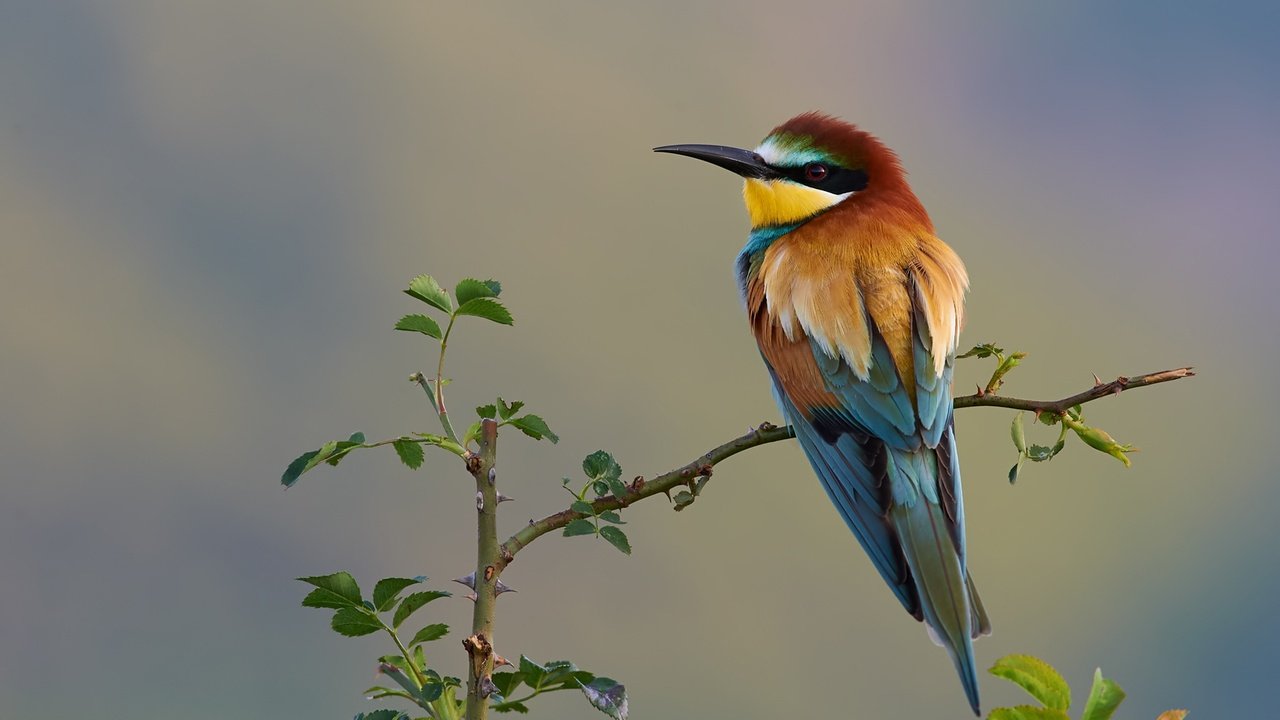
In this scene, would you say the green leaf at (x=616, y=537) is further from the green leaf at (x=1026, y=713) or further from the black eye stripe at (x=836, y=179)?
the black eye stripe at (x=836, y=179)

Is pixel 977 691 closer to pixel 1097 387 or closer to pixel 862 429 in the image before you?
pixel 1097 387

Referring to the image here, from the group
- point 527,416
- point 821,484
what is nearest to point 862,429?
point 821,484

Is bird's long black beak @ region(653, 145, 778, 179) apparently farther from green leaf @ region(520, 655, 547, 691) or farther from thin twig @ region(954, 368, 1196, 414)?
green leaf @ region(520, 655, 547, 691)

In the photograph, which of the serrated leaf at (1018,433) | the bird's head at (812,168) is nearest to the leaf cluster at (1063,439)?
the serrated leaf at (1018,433)

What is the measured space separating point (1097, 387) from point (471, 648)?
669 millimetres

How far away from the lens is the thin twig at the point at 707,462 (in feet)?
3.13

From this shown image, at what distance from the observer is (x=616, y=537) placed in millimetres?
992

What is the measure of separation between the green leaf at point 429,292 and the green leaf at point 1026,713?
0.56 m

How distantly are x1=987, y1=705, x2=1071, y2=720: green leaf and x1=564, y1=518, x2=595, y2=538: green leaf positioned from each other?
38 centimetres

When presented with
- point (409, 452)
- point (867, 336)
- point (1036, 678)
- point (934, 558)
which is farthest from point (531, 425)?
point (867, 336)

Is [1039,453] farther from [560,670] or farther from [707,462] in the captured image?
[560,670]

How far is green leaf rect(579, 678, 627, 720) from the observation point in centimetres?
90

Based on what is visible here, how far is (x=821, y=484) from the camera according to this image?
1.59m

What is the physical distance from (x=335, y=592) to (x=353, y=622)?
1.2 inches
